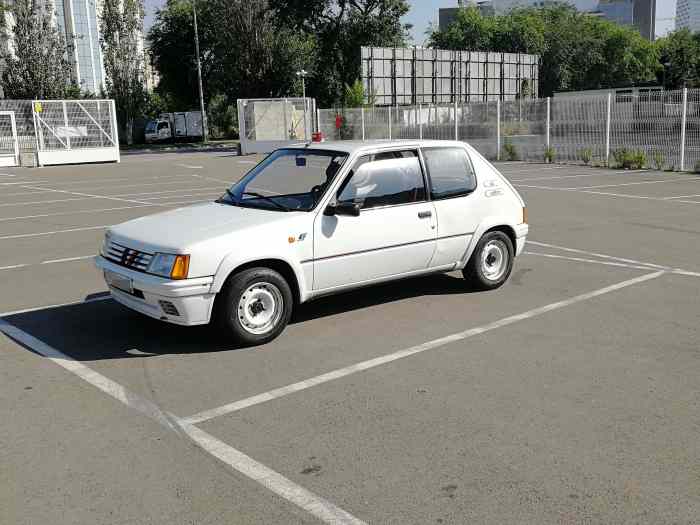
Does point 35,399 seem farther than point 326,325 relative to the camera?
No

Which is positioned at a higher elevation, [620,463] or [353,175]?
[353,175]

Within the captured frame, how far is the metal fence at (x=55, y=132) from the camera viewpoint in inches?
1233

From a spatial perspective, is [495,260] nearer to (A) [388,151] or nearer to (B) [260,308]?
(A) [388,151]

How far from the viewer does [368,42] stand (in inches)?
2179

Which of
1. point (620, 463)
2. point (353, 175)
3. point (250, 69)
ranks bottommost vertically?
point (620, 463)

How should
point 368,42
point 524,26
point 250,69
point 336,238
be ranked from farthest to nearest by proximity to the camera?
1. point 524,26
2. point 368,42
3. point 250,69
4. point 336,238

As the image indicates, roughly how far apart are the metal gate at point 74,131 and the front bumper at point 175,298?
28.2 meters

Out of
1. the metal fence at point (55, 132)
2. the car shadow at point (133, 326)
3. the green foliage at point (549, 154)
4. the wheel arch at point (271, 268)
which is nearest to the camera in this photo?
the wheel arch at point (271, 268)

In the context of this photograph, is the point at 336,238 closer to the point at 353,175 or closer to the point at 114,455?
the point at 353,175

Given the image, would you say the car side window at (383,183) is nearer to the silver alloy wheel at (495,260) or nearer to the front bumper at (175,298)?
the silver alloy wheel at (495,260)

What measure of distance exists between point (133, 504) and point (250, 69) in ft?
157

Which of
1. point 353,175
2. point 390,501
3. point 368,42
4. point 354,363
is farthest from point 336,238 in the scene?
point 368,42

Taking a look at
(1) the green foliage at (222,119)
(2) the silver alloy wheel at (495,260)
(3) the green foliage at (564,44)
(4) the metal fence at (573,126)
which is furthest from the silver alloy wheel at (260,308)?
(3) the green foliage at (564,44)

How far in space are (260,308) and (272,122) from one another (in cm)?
3471
